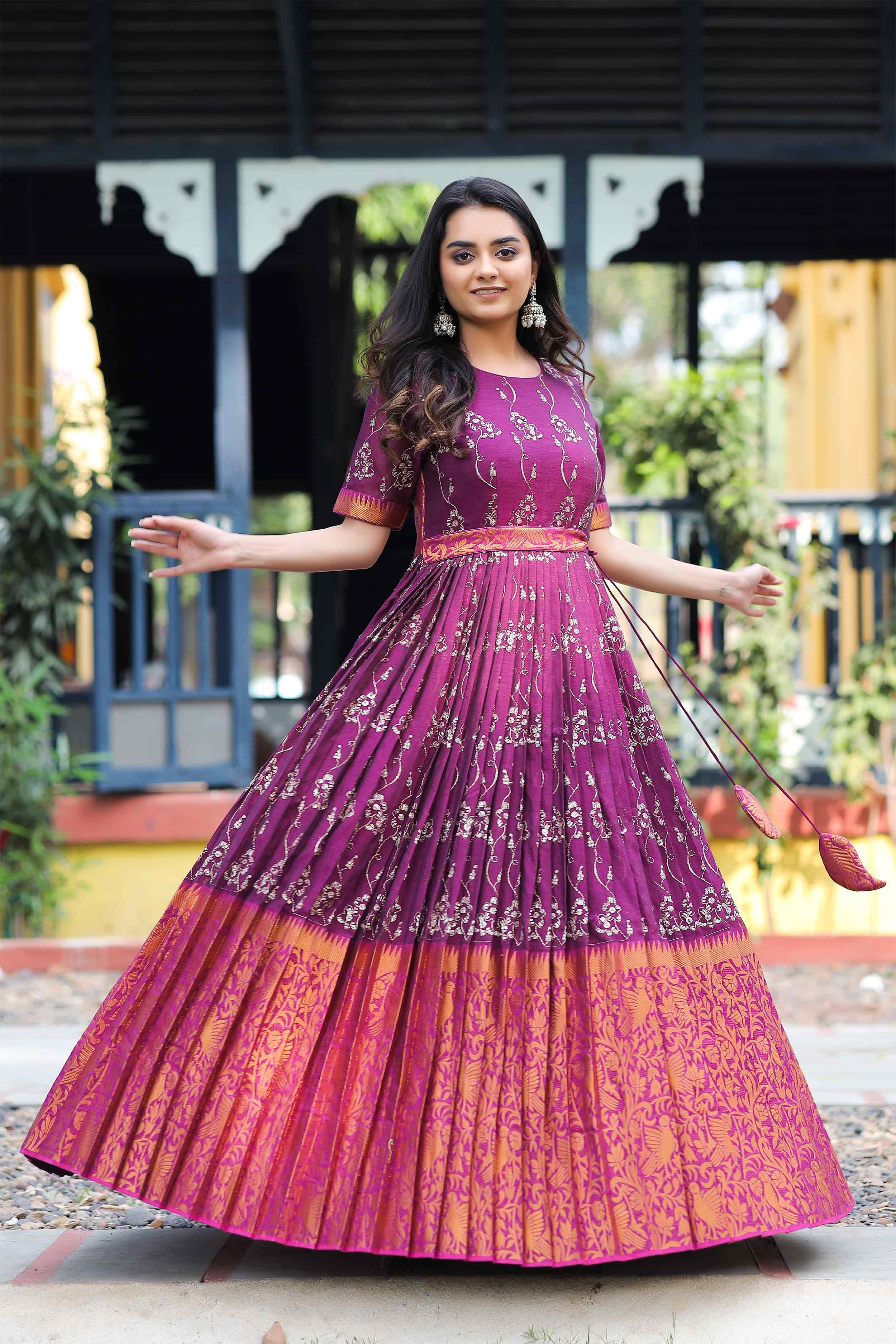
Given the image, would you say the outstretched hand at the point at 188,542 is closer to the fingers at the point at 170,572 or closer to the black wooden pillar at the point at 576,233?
the fingers at the point at 170,572

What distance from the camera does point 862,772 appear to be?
578cm

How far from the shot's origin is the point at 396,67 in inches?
230

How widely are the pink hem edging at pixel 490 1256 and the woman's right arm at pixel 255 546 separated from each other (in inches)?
36.7

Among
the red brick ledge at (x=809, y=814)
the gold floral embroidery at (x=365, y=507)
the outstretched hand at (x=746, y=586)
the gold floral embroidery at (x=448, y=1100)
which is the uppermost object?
the gold floral embroidery at (x=365, y=507)

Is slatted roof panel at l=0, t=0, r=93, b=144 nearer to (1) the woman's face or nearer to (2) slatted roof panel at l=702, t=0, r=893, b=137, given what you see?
(2) slatted roof panel at l=702, t=0, r=893, b=137

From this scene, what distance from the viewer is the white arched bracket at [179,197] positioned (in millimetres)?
5902

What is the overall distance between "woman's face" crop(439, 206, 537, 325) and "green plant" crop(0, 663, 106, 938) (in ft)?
10.9

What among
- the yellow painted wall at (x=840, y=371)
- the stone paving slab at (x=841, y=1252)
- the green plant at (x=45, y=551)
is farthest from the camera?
the yellow painted wall at (x=840, y=371)

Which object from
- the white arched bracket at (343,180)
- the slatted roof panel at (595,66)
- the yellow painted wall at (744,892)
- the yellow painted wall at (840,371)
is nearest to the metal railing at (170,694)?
the yellow painted wall at (744,892)

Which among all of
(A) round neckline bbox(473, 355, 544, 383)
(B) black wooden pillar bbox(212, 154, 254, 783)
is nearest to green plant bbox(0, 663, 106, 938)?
(B) black wooden pillar bbox(212, 154, 254, 783)

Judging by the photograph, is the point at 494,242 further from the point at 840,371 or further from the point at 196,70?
the point at 840,371

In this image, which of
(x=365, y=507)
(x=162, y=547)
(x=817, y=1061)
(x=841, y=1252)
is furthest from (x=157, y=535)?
(x=817, y=1061)

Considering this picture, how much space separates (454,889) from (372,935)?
0.47 ft

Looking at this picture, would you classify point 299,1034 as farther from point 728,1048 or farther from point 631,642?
point 631,642
